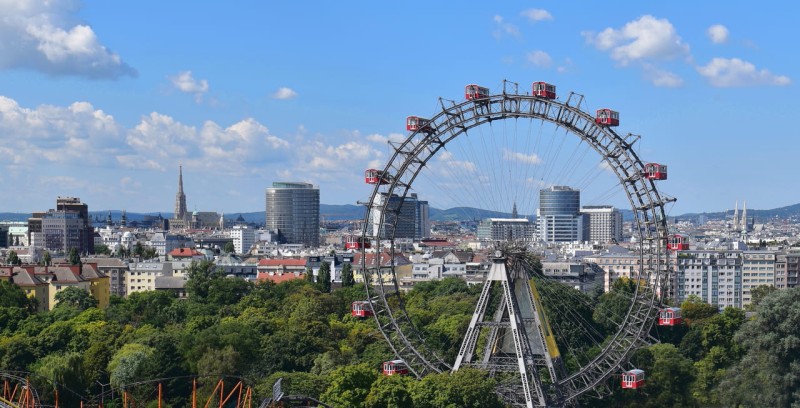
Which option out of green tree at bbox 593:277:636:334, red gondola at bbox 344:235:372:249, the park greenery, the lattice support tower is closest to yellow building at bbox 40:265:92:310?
the park greenery

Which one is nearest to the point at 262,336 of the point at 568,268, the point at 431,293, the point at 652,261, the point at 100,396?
the point at 100,396

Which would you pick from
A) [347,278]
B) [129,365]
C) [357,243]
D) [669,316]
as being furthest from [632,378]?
[347,278]

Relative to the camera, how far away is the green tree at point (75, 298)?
124 meters

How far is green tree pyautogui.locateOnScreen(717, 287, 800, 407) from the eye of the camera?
7225 cm

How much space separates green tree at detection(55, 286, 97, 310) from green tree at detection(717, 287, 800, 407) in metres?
64.8

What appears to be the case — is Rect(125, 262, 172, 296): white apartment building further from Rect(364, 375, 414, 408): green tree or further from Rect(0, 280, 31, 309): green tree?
Rect(364, 375, 414, 408): green tree

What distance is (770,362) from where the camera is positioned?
73750 millimetres

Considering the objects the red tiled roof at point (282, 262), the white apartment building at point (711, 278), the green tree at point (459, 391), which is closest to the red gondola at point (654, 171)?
the green tree at point (459, 391)

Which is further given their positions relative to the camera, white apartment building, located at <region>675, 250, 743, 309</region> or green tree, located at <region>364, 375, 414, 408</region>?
white apartment building, located at <region>675, 250, 743, 309</region>

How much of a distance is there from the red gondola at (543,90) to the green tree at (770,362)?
57.4 ft

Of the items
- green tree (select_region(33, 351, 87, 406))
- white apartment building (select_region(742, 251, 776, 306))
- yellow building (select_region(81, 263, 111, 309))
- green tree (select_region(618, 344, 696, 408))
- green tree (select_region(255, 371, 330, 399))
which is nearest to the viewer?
green tree (select_region(255, 371, 330, 399))

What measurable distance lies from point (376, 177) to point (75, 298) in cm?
5732

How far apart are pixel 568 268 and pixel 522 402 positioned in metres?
106

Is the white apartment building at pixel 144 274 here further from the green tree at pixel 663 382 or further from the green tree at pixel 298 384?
the green tree at pixel 298 384
